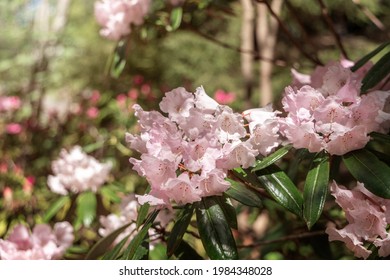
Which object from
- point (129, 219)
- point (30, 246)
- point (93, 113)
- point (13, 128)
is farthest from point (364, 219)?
point (13, 128)

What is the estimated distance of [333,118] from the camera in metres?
0.82

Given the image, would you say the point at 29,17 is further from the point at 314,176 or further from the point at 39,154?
the point at 314,176

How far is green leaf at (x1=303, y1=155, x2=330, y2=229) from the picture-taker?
2.63 ft

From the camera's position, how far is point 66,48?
370 cm

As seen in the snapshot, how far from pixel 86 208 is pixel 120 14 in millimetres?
596

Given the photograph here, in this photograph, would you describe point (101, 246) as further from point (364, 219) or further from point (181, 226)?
point (364, 219)

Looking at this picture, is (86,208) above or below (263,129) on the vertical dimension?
below

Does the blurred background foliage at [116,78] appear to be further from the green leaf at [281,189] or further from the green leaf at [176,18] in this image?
the green leaf at [281,189]

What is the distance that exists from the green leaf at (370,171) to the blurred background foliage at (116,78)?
470 millimetres

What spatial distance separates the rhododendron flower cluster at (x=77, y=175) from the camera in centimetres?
163

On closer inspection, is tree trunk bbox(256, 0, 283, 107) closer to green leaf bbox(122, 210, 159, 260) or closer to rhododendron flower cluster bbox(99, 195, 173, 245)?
rhododendron flower cluster bbox(99, 195, 173, 245)

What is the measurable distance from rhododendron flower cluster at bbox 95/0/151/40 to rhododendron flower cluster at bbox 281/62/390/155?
75cm

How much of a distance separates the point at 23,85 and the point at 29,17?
0.53 m
